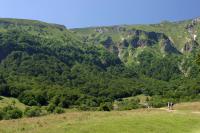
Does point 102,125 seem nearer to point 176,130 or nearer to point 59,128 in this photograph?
point 59,128

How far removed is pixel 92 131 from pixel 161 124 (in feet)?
33.2

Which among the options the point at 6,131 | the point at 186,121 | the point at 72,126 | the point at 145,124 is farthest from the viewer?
the point at 186,121

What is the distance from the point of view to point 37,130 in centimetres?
3878

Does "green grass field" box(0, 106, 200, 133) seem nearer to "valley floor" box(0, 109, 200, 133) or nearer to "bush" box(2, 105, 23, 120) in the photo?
"valley floor" box(0, 109, 200, 133)

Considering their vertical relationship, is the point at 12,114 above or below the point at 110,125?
below

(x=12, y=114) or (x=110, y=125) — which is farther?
(x=12, y=114)

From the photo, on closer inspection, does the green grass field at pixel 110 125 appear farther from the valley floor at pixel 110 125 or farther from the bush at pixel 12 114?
the bush at pixel 12 114

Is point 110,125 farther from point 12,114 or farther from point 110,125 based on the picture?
point 12,114

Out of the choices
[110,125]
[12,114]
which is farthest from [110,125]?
[12,114]

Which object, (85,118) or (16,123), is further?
(85,118)

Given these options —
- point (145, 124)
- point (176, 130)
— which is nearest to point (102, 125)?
point (145, 124)

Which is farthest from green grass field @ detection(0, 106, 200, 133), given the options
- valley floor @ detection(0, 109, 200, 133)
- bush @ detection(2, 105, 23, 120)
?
bush @ detection(2, 105, 23, 120)

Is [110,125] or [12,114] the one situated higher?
[110,125]

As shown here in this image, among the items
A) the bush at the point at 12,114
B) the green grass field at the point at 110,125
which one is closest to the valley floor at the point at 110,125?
the green grass field at the point at 110,125
